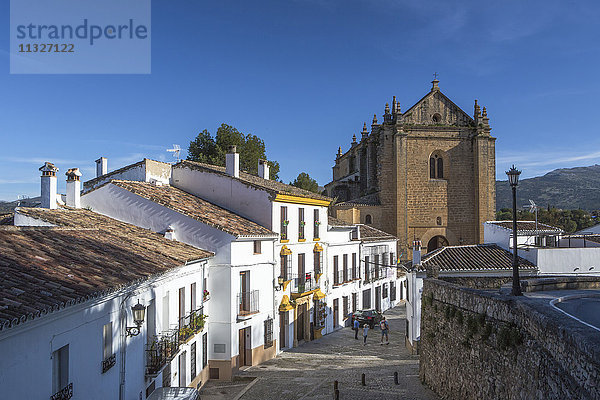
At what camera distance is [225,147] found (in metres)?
40.1

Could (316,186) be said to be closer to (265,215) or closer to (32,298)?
(265,215)

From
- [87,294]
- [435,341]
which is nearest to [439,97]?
[435,341]

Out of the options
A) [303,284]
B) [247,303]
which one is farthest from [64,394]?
[303,284]

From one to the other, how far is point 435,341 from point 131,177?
50.5ft

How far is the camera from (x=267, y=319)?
69.1ft

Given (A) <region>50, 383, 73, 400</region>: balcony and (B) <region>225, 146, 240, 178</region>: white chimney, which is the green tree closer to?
(B) <region>225, 146, 240, 178</region>: white chimney

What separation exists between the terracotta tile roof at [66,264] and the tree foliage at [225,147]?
2425cm

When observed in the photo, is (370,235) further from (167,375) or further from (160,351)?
(160,351)

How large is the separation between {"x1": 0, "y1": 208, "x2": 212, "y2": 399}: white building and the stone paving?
81.9 inches

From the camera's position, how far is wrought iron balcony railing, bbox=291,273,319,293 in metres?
24.0

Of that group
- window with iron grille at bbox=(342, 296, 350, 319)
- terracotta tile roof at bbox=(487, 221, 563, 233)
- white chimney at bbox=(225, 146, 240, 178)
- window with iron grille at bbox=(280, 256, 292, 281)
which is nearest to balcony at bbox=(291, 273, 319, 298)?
window with iron grille at bbox=(280, 256, 292, 281)

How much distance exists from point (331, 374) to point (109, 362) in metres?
10.7

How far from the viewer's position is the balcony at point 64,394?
8219 mm

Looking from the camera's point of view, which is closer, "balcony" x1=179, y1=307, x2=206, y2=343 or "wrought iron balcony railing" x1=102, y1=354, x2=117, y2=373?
"wrought iron balcony railing" x1=102, y1=354, x2=117, y2=373
